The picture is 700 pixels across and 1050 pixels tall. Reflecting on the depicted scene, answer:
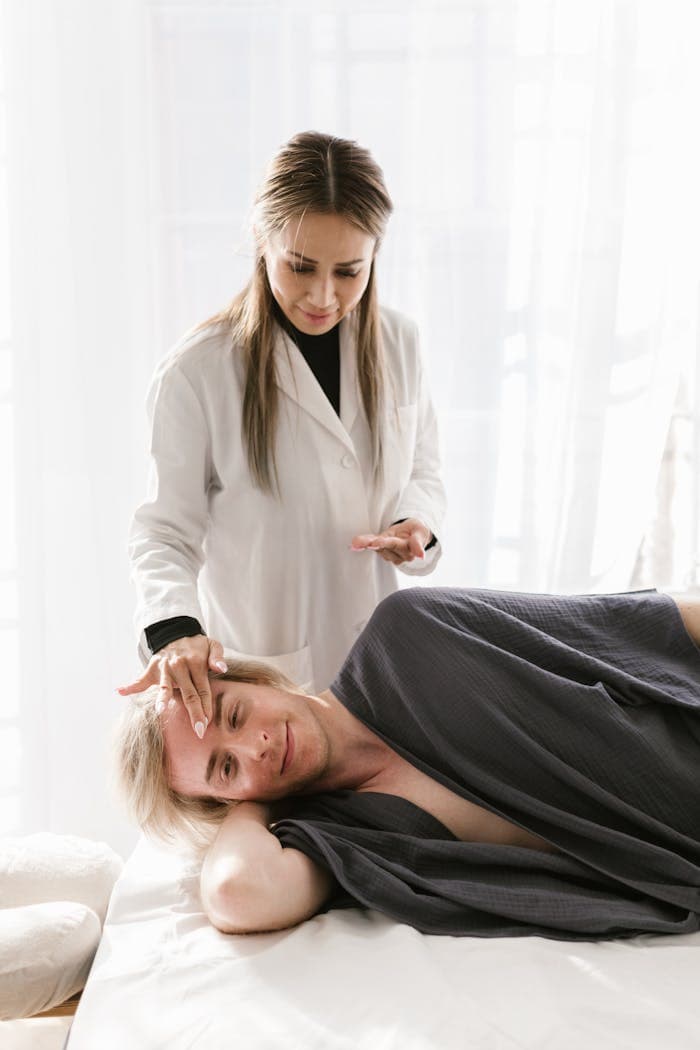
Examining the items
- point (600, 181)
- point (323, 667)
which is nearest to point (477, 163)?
point (600, 181)

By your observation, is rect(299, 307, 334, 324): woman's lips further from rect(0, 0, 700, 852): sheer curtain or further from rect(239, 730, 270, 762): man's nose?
rect(0, 0, 700, 852): sheer curtain

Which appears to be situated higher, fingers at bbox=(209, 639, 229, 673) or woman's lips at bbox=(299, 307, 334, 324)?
woman's lips at bbox=(299, 307, 334, 324)

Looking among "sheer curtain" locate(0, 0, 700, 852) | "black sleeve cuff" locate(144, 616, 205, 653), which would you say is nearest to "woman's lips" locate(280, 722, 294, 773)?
"black sleeve cuff" locate(144, 616, 205, 653)

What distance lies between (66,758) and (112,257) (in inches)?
49.8

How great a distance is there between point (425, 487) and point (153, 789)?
0.80 metres

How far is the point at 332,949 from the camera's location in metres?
1.34

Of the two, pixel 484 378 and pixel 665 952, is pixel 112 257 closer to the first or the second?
pixel 484 378

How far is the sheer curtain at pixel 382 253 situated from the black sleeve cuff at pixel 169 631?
109 centimetres

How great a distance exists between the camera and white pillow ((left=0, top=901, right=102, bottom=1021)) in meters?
1.37

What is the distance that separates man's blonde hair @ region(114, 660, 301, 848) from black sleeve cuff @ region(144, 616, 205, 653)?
0.35 ft

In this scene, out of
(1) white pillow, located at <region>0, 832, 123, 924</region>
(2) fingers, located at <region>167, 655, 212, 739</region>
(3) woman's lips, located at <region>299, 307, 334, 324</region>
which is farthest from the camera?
(3) woman's lips, located at <region>299, 307, 334, 324</region>

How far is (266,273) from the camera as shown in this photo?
1776 millimetres

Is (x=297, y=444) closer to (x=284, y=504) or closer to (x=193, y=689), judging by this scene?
(x=284, y=504)

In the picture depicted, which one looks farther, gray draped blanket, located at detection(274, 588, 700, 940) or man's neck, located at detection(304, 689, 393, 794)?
man's neck, located at detection(304, 689, 393, 794)
